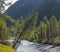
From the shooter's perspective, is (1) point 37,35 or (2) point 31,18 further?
(1) point 37,35

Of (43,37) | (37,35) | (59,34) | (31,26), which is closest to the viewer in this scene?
(31,26)

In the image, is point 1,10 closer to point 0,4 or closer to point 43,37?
point 0,4

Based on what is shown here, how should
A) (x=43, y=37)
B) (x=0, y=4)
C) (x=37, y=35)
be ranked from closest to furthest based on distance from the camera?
(x=0, y=4)
(x=43, y=37)
(x=37, y=35)

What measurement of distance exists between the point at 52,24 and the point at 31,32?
3281 inches

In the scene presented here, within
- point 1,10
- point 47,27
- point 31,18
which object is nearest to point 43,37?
point 47,27

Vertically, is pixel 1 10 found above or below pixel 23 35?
above

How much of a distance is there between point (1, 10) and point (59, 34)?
335ft

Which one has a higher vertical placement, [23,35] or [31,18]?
[31,18]

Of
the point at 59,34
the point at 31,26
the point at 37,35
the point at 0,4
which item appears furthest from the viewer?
the point at 37,35

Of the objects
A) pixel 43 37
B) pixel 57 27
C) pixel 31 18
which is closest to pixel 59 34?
pixel 57 27

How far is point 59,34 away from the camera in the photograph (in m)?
134

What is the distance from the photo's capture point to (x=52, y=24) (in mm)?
138750

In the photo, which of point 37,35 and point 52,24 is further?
point 37,35

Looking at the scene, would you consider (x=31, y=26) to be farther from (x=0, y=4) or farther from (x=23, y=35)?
(x=0, y=4)
